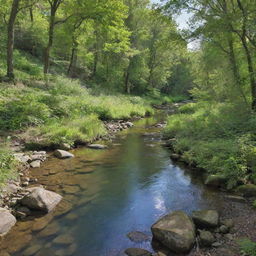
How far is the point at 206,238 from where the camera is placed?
4.61 meters

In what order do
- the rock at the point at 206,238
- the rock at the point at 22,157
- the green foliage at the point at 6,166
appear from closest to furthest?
the rock at the point at 206,238 → the green foliage at the point at 6,166 → the rock at the point at 22,157

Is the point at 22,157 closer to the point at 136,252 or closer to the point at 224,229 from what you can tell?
the point at 136,252

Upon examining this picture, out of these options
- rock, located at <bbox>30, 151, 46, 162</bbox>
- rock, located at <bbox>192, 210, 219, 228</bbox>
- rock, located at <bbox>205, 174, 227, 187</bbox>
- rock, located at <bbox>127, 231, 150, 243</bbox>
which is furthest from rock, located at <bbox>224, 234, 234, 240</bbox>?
rock, located at <bbox>30, 151, 46, 162</bbox>

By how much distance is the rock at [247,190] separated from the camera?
644cm

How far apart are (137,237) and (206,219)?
61.4 inches

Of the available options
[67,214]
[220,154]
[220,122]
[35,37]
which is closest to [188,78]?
[35,37]

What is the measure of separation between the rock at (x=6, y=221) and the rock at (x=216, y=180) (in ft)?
18.3

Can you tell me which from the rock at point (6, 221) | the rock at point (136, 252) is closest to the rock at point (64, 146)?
the rock at point (6, 221)

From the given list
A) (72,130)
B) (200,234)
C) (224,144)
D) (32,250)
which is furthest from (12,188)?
(224,144)

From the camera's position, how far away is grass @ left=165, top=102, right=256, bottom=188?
715 cm

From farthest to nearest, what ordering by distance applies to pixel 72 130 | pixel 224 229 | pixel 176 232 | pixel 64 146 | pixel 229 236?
pixel 72 130
pixel 64 146
pixel 224 229
pixel 229 236
pixel 176 232

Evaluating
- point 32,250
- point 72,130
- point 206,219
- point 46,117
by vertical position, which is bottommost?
point 32,250

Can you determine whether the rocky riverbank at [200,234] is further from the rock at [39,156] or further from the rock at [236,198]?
the rock at [39,156]

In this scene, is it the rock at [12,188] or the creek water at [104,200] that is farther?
the rock at [12,188]
